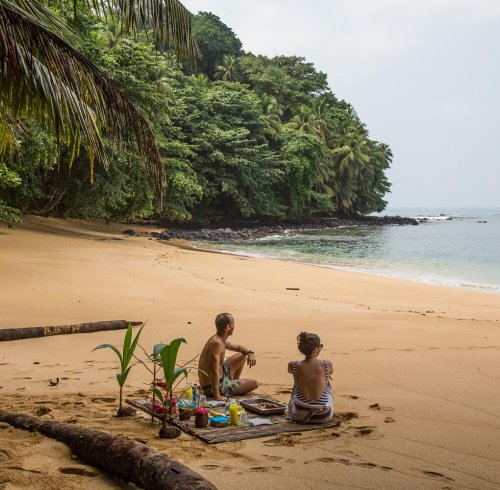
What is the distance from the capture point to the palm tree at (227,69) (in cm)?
5934

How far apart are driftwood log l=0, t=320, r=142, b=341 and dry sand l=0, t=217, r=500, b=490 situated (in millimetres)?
164

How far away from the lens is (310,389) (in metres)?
5.30

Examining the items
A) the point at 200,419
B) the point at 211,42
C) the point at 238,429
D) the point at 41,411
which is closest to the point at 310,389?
the point at 238,429

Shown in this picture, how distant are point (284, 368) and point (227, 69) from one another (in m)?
54.8

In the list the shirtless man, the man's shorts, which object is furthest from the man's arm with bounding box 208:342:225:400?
the man's shorts

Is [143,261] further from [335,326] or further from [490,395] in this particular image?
[490,395]

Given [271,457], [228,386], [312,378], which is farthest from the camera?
[228,386]

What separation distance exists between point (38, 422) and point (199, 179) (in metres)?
37.7

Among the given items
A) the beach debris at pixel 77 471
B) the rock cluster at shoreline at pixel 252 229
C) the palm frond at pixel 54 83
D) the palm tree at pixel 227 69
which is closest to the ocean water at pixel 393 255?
the rock cluster at shoreline at pixel 252 229

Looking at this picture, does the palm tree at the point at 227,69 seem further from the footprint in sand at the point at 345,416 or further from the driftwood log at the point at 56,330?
the footprint in sand at the point at 345,416

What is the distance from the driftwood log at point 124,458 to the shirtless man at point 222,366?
1.73m

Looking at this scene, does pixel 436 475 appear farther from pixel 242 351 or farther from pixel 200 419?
pixel 242 351

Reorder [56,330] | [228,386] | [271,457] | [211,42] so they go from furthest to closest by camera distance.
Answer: [211,42]
[56,330]
[228,386]
[271,457]

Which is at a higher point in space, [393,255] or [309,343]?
[393,255]
